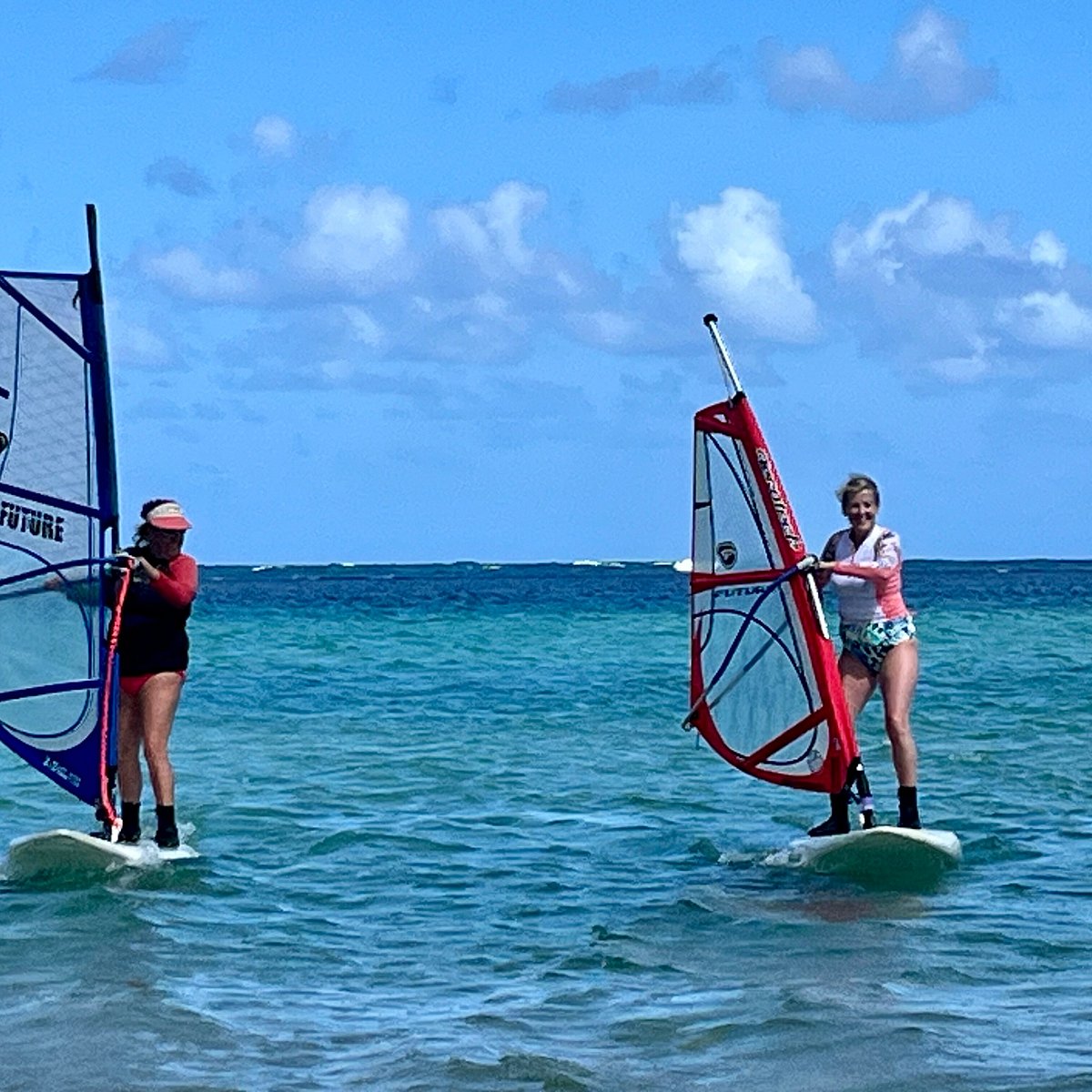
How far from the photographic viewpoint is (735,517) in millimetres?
9227

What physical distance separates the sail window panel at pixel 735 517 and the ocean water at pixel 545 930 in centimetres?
142

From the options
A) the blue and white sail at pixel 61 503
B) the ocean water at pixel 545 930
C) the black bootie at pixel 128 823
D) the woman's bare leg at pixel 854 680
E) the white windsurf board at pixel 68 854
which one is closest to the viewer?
the ocean water at pixel 545 930

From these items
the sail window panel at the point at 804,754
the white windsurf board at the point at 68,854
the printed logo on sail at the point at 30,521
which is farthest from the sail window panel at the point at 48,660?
the sail window panel at the point at 804,754

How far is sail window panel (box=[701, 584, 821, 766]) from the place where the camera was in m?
9.16

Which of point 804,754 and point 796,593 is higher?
point 796,593

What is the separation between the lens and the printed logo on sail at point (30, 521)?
8.32m

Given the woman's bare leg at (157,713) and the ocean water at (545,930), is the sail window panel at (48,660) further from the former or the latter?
the ocean water at (545,930)

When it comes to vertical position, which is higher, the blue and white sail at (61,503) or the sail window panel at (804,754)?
the blue and white sail at (61,503)

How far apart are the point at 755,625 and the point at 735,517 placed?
21.2 inches

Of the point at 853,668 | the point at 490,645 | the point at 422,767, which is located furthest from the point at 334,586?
the point at 853,668

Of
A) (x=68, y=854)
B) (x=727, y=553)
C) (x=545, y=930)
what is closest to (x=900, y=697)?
(x=727, y=553)

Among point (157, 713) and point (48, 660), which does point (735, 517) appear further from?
point (48, 660)

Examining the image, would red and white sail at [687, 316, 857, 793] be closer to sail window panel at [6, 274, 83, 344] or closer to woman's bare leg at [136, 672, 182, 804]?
woman's bare leg at [136, 672, 182, 804]

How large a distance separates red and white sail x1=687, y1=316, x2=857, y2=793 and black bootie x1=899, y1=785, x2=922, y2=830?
0.30 meters
